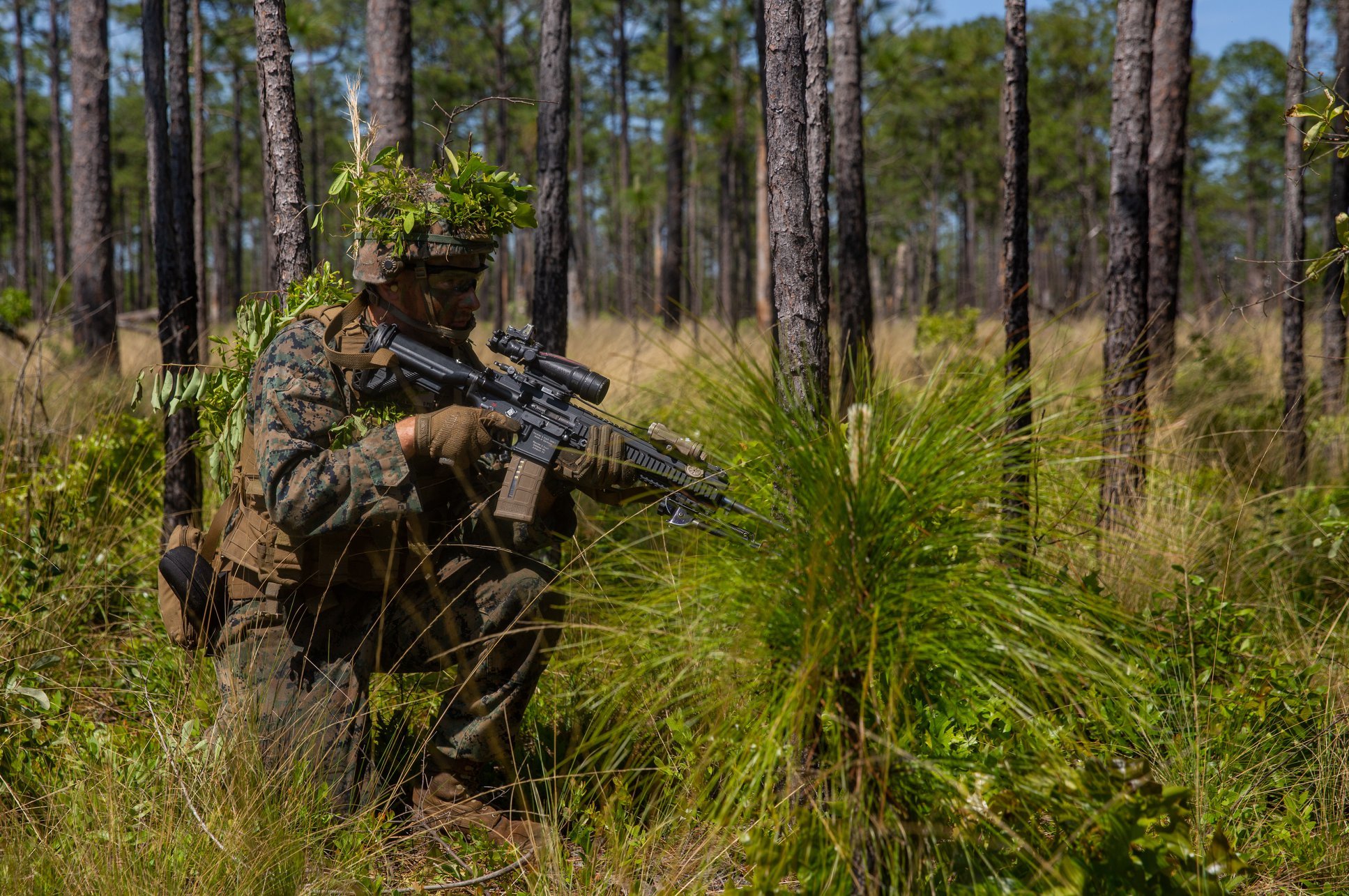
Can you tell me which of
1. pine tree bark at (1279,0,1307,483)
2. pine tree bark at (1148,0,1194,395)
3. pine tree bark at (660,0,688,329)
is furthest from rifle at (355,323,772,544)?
pine tree bark at (660,0,688,329)

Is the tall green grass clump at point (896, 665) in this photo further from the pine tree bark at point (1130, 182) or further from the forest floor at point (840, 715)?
the pine tree bark at point (1130, 182)

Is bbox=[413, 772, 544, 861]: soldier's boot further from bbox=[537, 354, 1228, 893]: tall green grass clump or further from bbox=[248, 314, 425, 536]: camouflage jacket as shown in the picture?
bbox=[537, 354, 1228, 893]: tall green grass clump

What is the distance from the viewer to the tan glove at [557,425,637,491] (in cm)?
251

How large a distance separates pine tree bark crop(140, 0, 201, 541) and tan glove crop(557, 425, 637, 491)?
8.07 ft

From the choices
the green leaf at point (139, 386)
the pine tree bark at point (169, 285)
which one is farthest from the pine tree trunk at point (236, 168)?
the green leaf at point (139, 386)

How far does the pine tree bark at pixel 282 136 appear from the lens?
3.62 meters

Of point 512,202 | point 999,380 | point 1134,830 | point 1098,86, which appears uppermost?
point 1098,86

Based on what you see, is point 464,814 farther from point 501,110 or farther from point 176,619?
point 501,110

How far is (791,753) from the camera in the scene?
5.57ft

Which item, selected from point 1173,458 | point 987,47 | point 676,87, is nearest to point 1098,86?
point 987,47

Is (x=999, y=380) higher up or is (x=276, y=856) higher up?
(x=999, y=380)

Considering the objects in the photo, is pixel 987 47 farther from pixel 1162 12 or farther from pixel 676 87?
pixel 1162 12

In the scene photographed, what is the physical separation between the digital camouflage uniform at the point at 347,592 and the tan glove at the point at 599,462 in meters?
0.30

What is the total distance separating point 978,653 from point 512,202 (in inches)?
72.9
